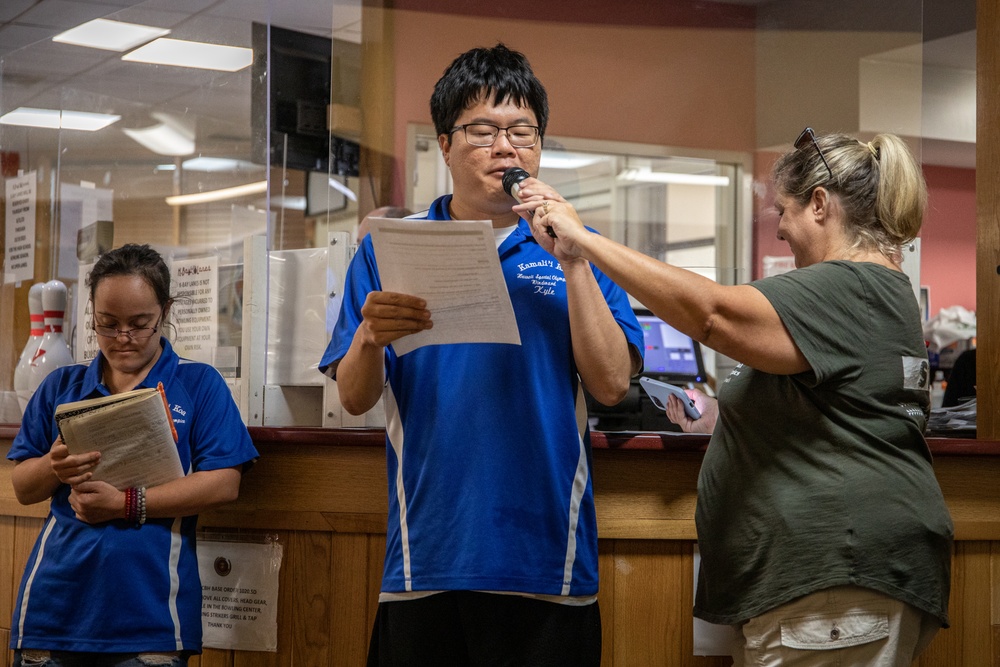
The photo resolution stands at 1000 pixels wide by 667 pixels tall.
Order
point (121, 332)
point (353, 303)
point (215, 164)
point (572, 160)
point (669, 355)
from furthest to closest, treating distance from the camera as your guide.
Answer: point (572, 160) < point (669, 355) < point (215, 164) < point (121, 332) < point (353, 303)

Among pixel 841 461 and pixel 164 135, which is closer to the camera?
pixel 841 461

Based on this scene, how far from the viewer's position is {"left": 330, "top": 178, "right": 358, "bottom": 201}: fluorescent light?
4.43m

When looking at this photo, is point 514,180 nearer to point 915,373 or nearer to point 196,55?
point 915,373

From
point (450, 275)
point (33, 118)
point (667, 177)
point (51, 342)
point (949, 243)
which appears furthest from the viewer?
point (949, 243)

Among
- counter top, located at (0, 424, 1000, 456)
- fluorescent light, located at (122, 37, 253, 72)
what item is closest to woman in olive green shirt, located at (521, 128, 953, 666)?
counter top, located at (0, 424, 1000, 456)

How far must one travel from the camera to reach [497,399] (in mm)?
1484

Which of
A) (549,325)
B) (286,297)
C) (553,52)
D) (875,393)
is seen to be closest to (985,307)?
(875,393)

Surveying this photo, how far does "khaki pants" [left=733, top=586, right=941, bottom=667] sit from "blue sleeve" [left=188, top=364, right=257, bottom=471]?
1044mm

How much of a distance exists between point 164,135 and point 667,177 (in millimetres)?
3128

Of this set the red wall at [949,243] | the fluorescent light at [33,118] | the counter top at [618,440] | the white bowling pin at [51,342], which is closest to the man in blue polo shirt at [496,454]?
the counter top at [618,440]

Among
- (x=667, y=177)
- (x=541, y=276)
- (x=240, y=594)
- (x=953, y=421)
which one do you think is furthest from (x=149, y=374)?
(x=667, y=177)

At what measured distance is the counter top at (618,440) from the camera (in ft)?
6.35

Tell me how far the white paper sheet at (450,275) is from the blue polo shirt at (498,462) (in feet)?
0.14

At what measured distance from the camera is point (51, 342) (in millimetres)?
2648
